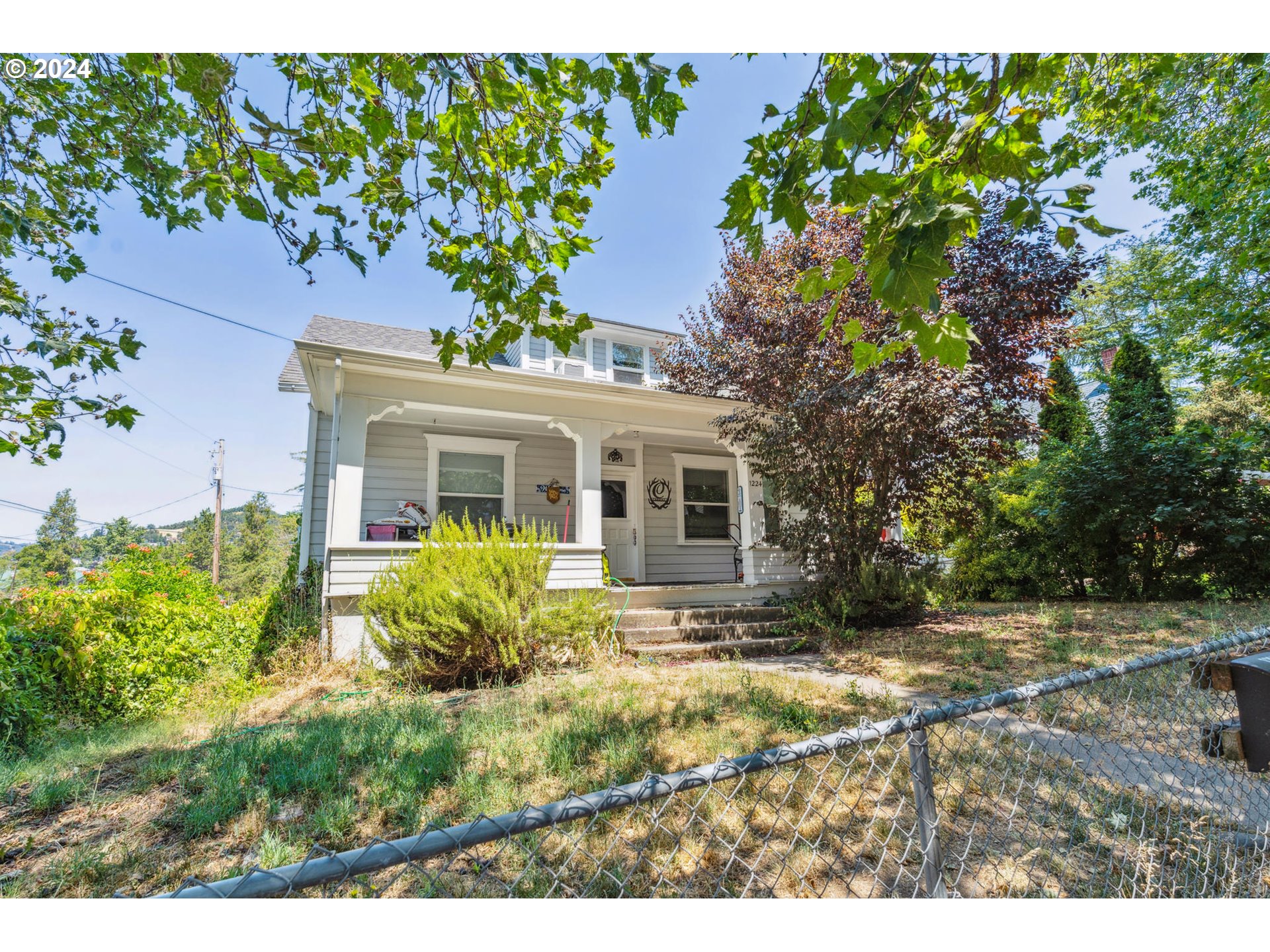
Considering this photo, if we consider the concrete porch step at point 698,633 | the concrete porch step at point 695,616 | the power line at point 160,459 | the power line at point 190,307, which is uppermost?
the power line at point 160,459

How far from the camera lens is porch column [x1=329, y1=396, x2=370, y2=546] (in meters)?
6.43

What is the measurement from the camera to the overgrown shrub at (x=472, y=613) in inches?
208

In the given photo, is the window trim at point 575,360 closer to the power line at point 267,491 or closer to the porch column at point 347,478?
the porch column at point 347,478

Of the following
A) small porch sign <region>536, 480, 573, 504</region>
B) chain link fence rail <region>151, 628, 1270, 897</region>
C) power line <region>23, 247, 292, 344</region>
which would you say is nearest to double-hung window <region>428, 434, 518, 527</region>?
small porch sign <region>536, 480, 573, 504</region>

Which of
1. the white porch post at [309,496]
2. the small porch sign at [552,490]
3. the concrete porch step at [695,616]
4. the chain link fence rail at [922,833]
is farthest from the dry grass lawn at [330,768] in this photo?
the small porch sign at [552,490]

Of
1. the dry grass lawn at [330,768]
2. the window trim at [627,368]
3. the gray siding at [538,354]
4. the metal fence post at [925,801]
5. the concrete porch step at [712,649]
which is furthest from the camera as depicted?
the window trim at [627,368]

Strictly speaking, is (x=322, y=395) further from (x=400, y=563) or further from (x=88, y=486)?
(x=88, y=486)

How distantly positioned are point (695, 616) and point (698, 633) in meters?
0.40

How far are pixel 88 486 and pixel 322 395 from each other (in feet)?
106

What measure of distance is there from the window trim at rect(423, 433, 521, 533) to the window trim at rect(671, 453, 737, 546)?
3.19 metres

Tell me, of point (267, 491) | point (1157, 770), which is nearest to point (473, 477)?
point (1157, 770)

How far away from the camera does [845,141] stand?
1.74 metres

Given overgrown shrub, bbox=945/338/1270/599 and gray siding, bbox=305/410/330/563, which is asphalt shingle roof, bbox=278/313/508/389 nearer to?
gray siding, bbox=305/410/330/563

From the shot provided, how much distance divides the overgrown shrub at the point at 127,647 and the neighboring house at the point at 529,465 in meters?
Answer: 1.12
